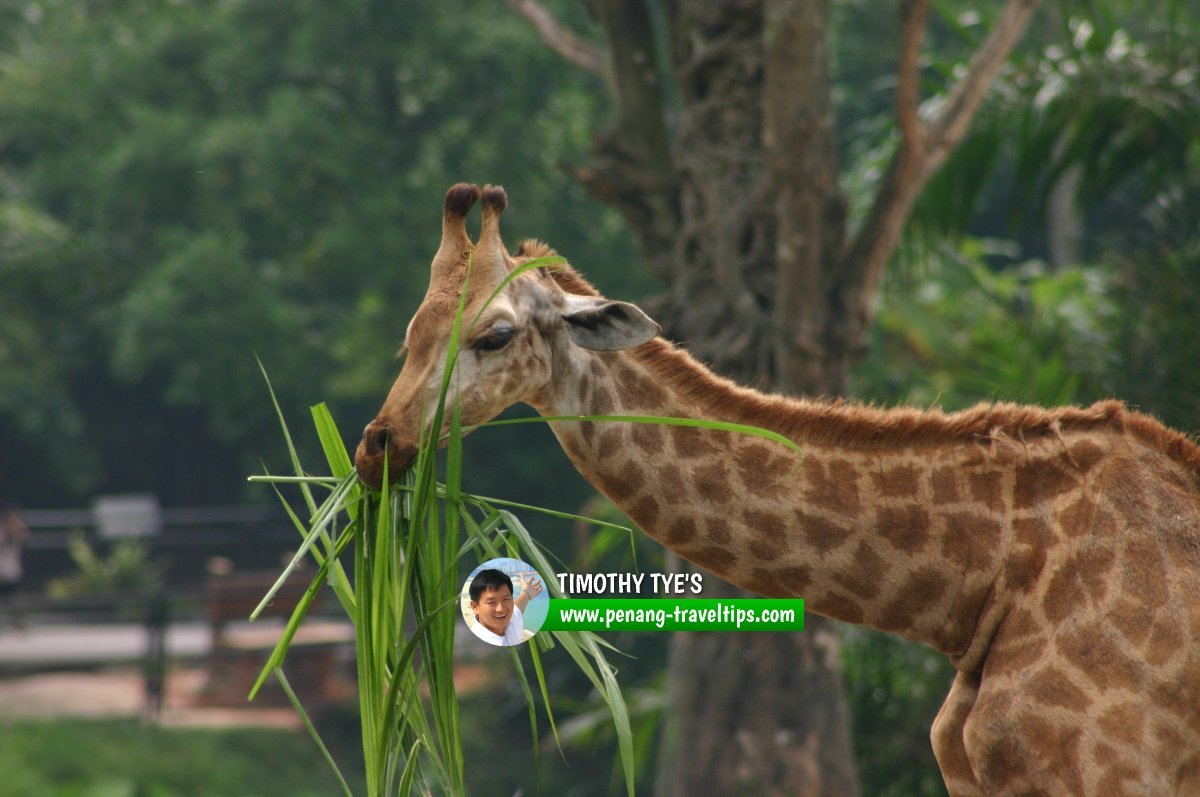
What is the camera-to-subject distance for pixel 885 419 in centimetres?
341

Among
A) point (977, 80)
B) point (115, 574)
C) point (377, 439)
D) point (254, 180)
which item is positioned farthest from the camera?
point (115, 574)

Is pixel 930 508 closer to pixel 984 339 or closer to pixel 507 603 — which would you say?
pixel 507 603

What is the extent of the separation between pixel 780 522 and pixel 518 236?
11343 millimetres

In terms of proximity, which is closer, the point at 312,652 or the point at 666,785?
the point at 666,785

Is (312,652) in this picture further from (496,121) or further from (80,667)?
(496,121)

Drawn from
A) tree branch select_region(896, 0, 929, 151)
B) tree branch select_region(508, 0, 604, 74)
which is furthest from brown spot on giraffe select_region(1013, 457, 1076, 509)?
tree branch select_region(508, 0, 604, 74)

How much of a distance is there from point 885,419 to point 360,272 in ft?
40.5

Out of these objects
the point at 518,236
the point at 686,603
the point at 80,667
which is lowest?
the point at 80,667

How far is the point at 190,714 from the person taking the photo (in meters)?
12.4

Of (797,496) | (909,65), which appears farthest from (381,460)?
(909,65)

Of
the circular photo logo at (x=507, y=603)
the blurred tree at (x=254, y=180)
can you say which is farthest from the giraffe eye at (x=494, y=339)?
the blurred tree at (x=254, y=180)

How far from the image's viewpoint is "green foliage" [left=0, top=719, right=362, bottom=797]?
990 cm

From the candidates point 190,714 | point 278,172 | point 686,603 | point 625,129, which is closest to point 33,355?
point 278,172

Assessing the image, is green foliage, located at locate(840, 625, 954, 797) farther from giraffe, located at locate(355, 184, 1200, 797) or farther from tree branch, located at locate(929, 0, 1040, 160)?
giraffe, located at locate(355, 184, 1200, 797)
